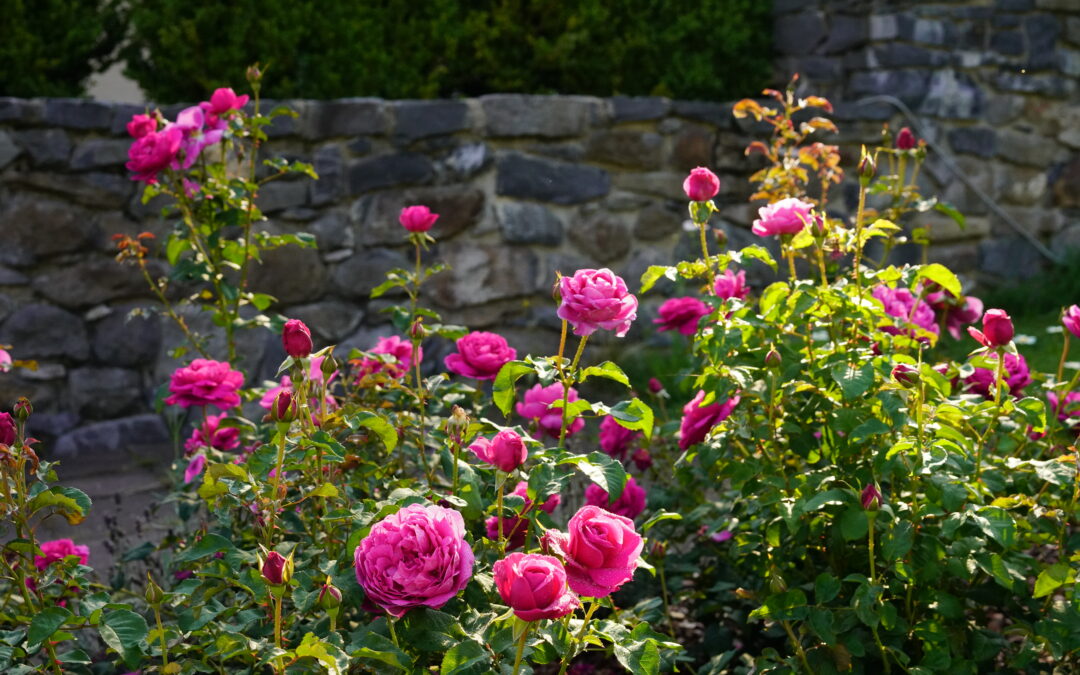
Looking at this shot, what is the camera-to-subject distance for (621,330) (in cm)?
143

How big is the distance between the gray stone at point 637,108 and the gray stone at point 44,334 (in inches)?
83.9

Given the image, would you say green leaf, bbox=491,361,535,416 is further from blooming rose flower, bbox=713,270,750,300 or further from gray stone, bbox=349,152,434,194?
gray stone, bbox=349,152,434,194

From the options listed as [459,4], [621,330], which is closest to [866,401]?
[621,330]

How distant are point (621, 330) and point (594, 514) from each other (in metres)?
0.37

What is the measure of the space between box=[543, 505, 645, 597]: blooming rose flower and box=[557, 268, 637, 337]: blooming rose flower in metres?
0.28

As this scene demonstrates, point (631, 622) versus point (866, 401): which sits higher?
point (866, 401)

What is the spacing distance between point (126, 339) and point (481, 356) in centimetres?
251

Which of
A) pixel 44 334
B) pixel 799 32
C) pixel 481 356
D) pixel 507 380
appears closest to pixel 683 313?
pixel 481 356

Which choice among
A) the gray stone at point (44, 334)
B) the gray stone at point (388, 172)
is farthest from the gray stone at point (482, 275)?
the gray stone at point (44, 334)

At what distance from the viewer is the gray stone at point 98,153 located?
3676 mm

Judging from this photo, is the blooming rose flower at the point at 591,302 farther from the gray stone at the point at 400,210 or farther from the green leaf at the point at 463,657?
the gray stone at the point at 400,210

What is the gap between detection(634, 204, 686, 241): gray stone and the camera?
4320 millimetres

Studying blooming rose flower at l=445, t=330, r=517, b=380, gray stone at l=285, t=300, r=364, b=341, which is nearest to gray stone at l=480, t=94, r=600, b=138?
gray stone at l=285, t=300, r=364, b=341

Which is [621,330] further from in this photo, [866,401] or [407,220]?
[407,220]
